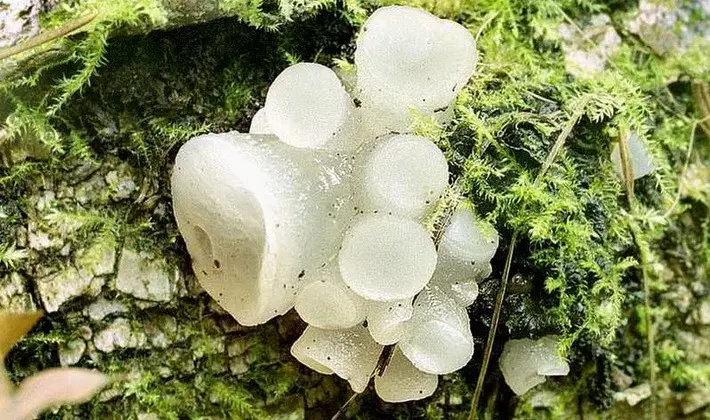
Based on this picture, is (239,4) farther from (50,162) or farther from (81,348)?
(81,348)

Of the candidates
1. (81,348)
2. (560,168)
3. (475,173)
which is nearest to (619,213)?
(560,168)

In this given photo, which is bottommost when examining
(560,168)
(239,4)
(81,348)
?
(81,348)

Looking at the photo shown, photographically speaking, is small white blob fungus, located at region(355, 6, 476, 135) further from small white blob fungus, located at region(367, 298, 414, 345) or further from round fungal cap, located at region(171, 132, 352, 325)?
small white blob fungus, located at region(367, 298, 414, 345)

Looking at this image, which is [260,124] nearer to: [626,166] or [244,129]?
[244,129]

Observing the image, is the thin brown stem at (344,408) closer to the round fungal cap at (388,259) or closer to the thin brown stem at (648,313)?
the round fungal cap at (388,259)

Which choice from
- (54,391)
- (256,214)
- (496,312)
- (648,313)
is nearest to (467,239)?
(496,312)

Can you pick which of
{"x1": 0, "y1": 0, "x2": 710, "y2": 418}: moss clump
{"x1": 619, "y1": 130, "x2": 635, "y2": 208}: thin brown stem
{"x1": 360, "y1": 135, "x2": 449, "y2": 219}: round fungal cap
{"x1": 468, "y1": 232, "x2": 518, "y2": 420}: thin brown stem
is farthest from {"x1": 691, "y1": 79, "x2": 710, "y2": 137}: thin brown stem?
{"x1": 360, "y1": 135, "x2": 449, "y2": 219}: round fungal cap
